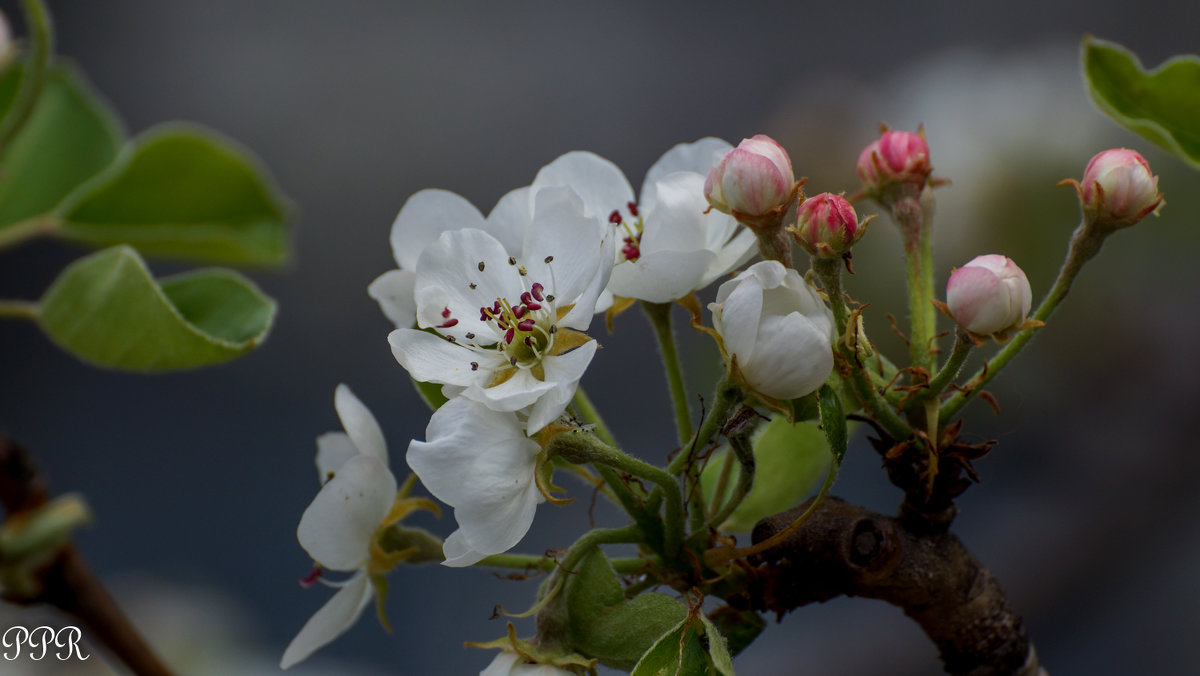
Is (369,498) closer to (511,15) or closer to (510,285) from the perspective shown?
(510,285)

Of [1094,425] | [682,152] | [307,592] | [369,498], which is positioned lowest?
[307,592]

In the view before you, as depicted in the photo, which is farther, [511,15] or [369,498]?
[511,15]

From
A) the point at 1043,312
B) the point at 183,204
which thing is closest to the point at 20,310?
the point at 183,204

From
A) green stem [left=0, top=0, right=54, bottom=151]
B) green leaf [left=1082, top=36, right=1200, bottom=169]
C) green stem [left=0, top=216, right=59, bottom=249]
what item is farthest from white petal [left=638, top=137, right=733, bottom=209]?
green stem [left=0, top=216, right=59, bottom=249]

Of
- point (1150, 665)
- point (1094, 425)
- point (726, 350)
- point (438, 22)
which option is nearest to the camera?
point (726, 350)

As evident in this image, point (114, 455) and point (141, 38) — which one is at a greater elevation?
point (141, 38)

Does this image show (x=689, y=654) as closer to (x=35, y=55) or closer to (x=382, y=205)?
(x=35, y=55)

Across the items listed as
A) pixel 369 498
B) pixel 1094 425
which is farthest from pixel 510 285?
Result: pixel 1094 425
